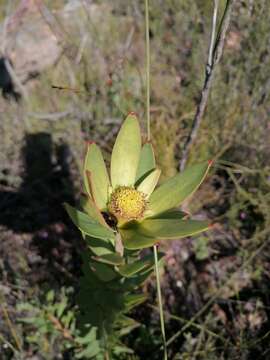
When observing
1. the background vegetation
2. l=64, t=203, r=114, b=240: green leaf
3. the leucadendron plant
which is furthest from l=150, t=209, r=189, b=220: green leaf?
the background vegetation

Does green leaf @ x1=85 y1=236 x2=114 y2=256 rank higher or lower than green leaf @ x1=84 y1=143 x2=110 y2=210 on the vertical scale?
lower

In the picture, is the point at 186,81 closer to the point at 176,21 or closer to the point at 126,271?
the point at 176,21

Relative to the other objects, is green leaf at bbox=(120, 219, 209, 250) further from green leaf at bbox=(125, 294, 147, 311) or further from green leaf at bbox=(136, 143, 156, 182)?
green leaf at bbox=(125, 294, 147, 311)

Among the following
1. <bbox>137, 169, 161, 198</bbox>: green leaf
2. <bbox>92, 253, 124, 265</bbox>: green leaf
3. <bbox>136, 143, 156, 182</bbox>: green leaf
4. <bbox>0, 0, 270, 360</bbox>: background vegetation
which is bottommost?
<bbox>0, 0, 270, 360</bbox>: background vegetation

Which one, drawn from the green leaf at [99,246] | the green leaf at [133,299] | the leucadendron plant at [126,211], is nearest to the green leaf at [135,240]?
the leucadendron plant at [126,211]

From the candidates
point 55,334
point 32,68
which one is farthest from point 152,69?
point 55,334

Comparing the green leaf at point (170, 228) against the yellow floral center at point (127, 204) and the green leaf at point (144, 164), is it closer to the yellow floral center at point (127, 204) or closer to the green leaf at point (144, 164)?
the yellow floral center at point (127, 204)

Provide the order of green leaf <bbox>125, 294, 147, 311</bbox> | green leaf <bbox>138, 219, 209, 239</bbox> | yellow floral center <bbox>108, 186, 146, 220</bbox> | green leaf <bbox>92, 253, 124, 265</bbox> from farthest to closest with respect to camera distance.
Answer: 1. green leaf <bbox>125, 294, 147, 311</bbox>
2. yellow floral center <bbox>108, 186, 146, 220</bbox>
3. green leaf <bbox>92, 253, 124, 265</bbox>
4. green leaf <bbox>138, 219, 209, 239</bbox>

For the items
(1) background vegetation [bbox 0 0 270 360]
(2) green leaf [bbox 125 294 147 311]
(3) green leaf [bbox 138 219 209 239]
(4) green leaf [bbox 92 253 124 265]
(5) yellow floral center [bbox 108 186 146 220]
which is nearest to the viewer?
(3) green leaf [bbox 138 219 209 239]
